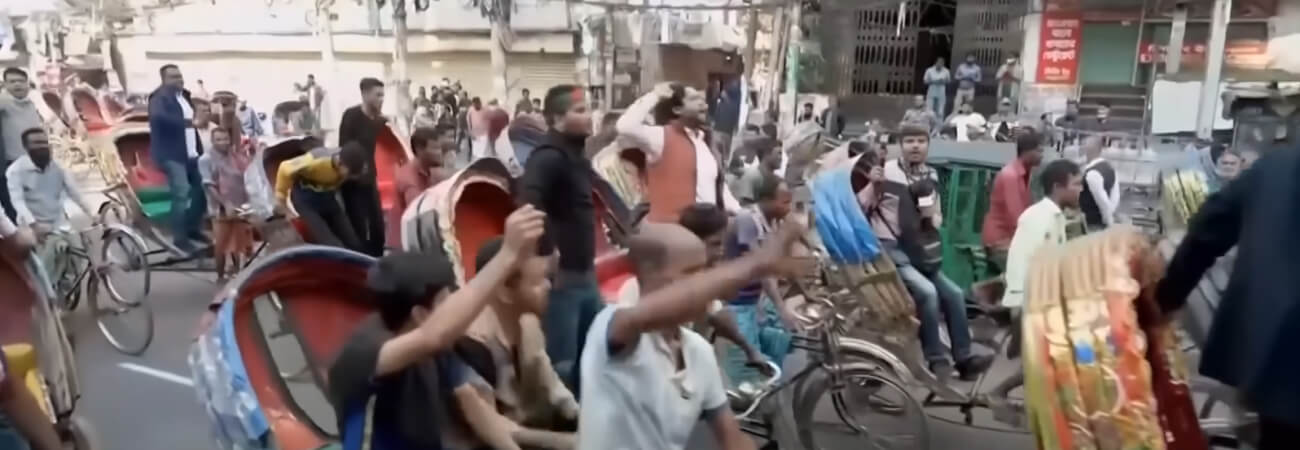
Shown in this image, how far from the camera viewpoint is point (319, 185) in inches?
232

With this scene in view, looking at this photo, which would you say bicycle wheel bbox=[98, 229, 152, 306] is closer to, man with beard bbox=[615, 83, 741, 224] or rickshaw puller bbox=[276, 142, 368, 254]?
rickshaw puller bbox=[276, 142, 368, 254]

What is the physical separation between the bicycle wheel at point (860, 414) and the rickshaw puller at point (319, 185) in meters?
2.63

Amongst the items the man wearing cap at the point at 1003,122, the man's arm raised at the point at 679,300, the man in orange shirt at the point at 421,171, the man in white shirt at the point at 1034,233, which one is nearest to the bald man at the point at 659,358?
the man's arm raised at the point at 679,300

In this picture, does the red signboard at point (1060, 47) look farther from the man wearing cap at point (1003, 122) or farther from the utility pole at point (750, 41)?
the utility pole at point (750, 41)

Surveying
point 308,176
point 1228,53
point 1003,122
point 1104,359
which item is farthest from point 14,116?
point 1228,53

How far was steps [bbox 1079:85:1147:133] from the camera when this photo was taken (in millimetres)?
15786

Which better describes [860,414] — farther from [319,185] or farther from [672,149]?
[319,185]

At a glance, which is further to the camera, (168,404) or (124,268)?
(124,268)

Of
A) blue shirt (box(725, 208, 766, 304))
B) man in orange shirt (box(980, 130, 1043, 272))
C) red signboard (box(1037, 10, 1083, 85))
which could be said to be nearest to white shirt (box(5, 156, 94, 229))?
blue shirt (box(725, 208, 766, 304))

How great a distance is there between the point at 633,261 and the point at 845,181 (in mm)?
2433

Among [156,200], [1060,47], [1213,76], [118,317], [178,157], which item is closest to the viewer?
[118,317]

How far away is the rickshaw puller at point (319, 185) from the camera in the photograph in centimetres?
588

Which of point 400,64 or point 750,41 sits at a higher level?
point 750,41

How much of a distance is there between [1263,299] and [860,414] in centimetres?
263
